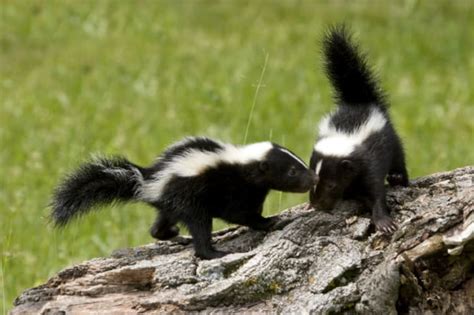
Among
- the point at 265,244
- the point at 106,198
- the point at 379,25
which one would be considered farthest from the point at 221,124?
the point at 265,244

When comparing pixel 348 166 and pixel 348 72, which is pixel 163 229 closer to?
pixel 348 166

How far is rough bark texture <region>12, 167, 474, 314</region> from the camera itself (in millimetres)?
4734

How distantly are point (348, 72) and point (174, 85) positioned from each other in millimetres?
8121

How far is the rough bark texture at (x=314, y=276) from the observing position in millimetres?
4734

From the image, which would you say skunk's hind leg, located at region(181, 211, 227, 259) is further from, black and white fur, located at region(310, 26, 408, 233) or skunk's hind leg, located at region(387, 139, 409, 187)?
skunk's hind leg, located at region(387, 139, 409, 187)

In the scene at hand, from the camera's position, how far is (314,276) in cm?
487

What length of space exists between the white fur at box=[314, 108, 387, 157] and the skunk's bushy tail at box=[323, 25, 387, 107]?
23 centimetres

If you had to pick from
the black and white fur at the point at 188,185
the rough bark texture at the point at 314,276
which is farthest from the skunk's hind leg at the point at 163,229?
the rough bark texture at the point at 314,276

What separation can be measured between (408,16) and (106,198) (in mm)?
12821

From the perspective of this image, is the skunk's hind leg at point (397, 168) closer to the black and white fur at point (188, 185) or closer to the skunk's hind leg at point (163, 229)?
the black and white fur at point (188, 185)

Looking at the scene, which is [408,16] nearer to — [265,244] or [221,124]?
[221,124]

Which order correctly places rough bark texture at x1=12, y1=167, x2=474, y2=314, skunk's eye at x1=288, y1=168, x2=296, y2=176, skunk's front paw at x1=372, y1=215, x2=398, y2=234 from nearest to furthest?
rough bark texture at x1=12, y1=167, x2=474, y2=314, skunk's front paw at x1=372, y1=215, x2=398, y2=234, skunk's eye at x1=288, y1=168, x2=296, y2=176

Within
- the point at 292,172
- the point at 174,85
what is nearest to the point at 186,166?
the point at 292,172

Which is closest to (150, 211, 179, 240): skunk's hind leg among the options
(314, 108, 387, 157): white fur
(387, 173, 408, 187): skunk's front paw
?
(314, 108, 387, 157): white fur
